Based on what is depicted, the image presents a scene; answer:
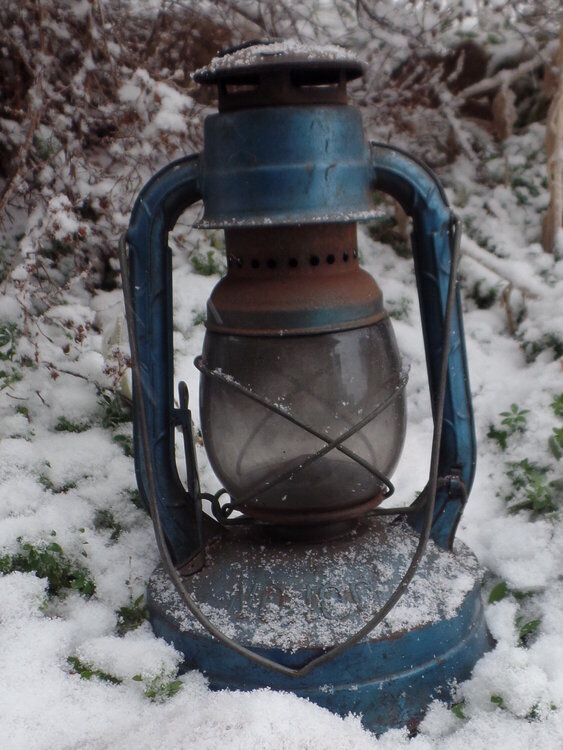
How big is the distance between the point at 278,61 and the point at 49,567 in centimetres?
114

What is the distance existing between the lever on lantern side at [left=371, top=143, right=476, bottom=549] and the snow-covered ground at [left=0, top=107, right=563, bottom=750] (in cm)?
27

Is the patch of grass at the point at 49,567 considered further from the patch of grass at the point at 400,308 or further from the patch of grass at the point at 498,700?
the patch of grass at the point at 400,308

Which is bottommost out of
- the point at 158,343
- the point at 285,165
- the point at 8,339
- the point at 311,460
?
the point at 8,339

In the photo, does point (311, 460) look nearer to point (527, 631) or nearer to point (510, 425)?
point (527, 631)

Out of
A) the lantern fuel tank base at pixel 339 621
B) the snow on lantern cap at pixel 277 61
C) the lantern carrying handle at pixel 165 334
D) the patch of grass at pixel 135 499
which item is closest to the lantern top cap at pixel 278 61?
the snow on lantern cap at pixel 277 61

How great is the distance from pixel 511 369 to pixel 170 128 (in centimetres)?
130

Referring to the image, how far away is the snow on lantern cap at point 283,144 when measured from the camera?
1404mm

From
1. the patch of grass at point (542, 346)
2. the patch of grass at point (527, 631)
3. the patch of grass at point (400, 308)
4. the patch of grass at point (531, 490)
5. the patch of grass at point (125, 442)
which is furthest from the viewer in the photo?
the patch of grass at point (400, 308)

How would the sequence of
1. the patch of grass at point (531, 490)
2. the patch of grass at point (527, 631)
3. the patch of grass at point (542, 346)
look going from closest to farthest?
the patch of grass at point (527, 631)
the patch of grass at point (531, 490)
the patch of grass at point (542, 346)

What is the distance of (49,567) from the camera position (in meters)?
1.74

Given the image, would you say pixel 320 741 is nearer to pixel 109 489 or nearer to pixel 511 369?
pixel 109 489

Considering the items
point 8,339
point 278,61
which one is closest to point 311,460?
point 278,61

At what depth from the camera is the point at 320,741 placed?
1295 millimetres

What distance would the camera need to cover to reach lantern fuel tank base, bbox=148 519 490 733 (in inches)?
56.1
